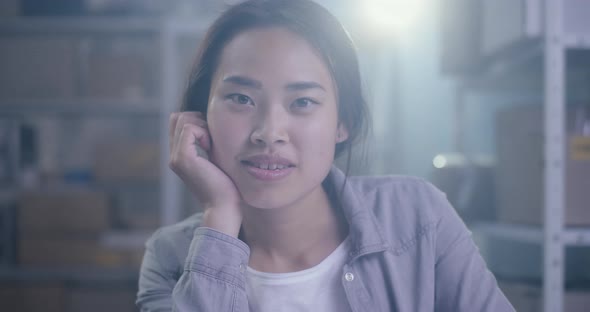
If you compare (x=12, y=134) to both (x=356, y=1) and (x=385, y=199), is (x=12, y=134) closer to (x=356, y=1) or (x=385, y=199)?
(x=356, y=1)

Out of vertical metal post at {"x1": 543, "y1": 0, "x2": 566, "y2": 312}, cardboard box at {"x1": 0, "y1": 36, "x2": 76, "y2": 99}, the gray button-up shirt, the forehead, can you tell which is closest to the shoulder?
the gray button-up shirt

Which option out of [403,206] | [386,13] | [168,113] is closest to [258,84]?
[403,206]

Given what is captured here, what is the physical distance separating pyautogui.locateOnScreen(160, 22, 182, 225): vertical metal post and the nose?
137 cm

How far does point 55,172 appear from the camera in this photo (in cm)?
249

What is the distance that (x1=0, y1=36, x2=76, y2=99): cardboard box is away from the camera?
2344 millimetres

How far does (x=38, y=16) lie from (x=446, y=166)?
2.02m

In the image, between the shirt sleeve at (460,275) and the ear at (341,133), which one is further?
the ear at (341,133)

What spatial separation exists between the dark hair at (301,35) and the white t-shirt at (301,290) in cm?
23

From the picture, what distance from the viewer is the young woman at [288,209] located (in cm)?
82

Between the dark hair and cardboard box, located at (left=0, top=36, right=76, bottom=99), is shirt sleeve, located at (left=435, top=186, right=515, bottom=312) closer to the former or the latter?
the dark hair

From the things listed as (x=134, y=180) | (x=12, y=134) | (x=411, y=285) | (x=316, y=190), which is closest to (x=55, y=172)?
(x=12, y=134)

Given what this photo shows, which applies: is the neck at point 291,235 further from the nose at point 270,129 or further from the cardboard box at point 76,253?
the cardboard box at point 76,253

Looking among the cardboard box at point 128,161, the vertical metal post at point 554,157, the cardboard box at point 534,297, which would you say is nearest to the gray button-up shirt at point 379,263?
A: the vertical metal post at point 554,157

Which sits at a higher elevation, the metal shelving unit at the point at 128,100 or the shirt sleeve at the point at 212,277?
the metal shelving unit at the point at 128,100
